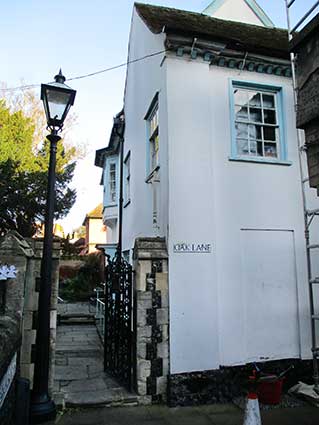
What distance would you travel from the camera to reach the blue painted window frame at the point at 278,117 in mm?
6812

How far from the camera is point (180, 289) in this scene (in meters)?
5.95

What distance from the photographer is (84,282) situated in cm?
2020

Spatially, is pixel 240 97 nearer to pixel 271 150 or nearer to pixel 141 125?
pixel 271 150

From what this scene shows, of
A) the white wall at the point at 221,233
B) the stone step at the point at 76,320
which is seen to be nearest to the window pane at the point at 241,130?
the white wall at the point at 221,233

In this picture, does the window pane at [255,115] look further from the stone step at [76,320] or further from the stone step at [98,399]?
the stone step at [76,320]

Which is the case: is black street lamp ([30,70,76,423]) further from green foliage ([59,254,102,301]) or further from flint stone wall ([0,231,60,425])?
green foliage ([59,254,102,301])

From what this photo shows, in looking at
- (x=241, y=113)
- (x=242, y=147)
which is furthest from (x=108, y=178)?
(x=242, y=147)

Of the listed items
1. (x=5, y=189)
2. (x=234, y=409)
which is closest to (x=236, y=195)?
(x=234, y=409)

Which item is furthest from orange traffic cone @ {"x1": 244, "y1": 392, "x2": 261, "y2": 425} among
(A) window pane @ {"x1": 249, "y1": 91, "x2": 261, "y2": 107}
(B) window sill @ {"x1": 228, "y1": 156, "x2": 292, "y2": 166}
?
(A) window pane @ {"x1": 249, "y1": 91, "x2": 261, "y2": 107}

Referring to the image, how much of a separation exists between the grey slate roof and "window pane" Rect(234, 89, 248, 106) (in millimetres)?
784

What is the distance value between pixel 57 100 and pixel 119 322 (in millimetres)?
4047

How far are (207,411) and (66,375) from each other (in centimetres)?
287

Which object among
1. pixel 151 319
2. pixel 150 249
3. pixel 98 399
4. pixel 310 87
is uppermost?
pixel 310 87

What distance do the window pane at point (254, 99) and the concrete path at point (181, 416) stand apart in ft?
18.4
